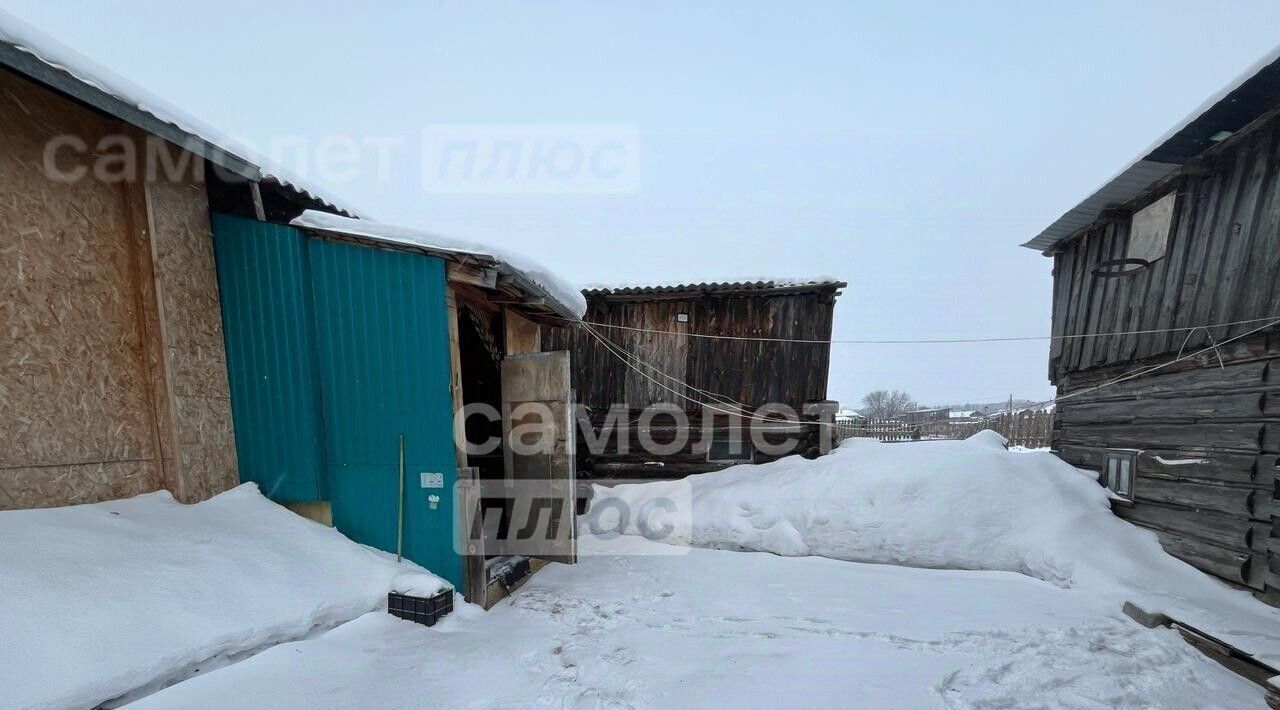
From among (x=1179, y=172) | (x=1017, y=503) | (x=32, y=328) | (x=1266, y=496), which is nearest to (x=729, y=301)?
(x=1017, y=503)

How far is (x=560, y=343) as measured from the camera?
10.5 m

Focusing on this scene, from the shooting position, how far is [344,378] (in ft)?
17.0

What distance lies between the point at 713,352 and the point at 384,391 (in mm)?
6366

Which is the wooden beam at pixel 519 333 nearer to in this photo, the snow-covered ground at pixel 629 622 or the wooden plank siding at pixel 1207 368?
the snow-covered ground at pixel 629 622

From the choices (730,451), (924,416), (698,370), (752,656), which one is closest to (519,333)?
(698,370)

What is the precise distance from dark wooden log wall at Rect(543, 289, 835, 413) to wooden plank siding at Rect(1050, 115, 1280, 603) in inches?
164

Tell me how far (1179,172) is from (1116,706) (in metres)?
6.23

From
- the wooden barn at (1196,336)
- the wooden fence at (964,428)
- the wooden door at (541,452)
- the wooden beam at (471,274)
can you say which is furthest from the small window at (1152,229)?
the wooden beam at (471,274)

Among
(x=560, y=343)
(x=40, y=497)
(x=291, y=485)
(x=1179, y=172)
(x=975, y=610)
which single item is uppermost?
(x=1179, y=172)

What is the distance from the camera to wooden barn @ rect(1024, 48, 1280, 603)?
15.8 ft

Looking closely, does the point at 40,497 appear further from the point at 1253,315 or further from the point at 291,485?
the point at 1253,315

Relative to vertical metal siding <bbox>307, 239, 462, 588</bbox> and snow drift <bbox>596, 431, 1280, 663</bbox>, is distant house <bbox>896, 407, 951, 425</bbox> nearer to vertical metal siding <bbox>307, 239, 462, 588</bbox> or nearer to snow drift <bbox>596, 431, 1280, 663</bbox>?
snow drift <bbox>596, 431, 1280, 663</bbox>

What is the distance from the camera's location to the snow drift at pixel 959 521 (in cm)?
523

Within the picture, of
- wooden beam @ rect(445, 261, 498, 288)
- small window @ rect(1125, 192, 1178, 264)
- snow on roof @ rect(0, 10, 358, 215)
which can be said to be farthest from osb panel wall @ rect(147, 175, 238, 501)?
small window @ rect(1125, 192, 1178, 264)
